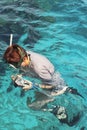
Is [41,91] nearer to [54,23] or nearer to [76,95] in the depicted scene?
[76,95]

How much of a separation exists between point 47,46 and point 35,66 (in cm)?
291

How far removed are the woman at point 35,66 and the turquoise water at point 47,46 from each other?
39 centimetres

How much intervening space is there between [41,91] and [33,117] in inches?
19.0

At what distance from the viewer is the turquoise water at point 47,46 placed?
6277mm

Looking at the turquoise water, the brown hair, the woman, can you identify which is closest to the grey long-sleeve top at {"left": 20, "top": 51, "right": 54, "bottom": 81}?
the woman

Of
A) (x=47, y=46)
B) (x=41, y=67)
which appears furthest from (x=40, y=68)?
(x=47, y=46)

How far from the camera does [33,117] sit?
6.31 m

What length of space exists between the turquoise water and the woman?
1.28 ft

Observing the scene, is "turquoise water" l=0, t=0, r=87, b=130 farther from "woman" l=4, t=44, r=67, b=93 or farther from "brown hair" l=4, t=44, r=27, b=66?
"brown hair" l=4, t=44, r=27, b=66

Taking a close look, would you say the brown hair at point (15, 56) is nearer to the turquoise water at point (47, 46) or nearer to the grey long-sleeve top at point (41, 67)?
the grey long-sleeve top at point (41, 67)

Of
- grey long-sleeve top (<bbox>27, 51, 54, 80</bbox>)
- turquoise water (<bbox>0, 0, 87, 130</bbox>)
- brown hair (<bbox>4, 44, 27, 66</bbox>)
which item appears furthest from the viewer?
turquoise water (<bbox>0, 0, 87, 130</bbox>)

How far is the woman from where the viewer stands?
572cm

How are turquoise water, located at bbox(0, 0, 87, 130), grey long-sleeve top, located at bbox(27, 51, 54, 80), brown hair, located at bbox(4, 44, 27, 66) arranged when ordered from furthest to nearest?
turquoise water, located at bbox(0, 0, 87, 130) → grey long-sleeve top, located at bbox(27, 51, 54, 80) → brown hair, located at bbox(4, 44, 27, 66)

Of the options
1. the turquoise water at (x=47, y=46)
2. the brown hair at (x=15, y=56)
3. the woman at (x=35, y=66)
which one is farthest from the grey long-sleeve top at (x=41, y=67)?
the turquoise water at (x=47, y=46)
